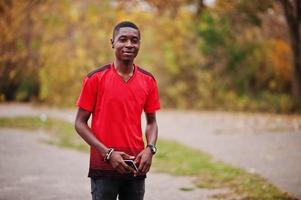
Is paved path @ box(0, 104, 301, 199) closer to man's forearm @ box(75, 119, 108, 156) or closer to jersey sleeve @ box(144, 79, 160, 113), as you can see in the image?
jersey sleeve @ box(144, 79, 160, 113)

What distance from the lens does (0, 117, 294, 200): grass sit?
727 centimetres

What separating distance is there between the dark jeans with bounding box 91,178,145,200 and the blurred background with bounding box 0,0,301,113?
15.8m

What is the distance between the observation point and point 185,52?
81.4ft

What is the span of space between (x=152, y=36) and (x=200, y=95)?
3940 millimetres

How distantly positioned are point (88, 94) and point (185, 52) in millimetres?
21115

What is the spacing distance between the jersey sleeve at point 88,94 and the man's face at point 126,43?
0.95 feet

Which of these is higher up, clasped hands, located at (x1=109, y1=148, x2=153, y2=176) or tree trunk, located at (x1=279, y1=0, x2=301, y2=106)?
tree trunk, located at (x1=279, y1=0, x2=301, y2=106)

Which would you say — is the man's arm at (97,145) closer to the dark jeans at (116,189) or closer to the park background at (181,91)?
the dark jeans at (116,189)

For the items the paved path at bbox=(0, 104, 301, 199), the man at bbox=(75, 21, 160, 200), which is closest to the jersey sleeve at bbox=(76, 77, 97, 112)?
the man at bbox=(75, 21, 160, 200)

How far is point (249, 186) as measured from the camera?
7.60 m

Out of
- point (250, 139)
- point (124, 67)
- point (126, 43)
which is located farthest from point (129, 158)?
point (250, 139)

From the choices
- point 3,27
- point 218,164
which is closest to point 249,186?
point 218,164

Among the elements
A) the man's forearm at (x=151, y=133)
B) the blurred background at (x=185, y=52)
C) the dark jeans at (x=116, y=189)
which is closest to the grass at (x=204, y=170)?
the man's forearm at (x=151, y=133)

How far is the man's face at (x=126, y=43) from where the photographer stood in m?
3.95
